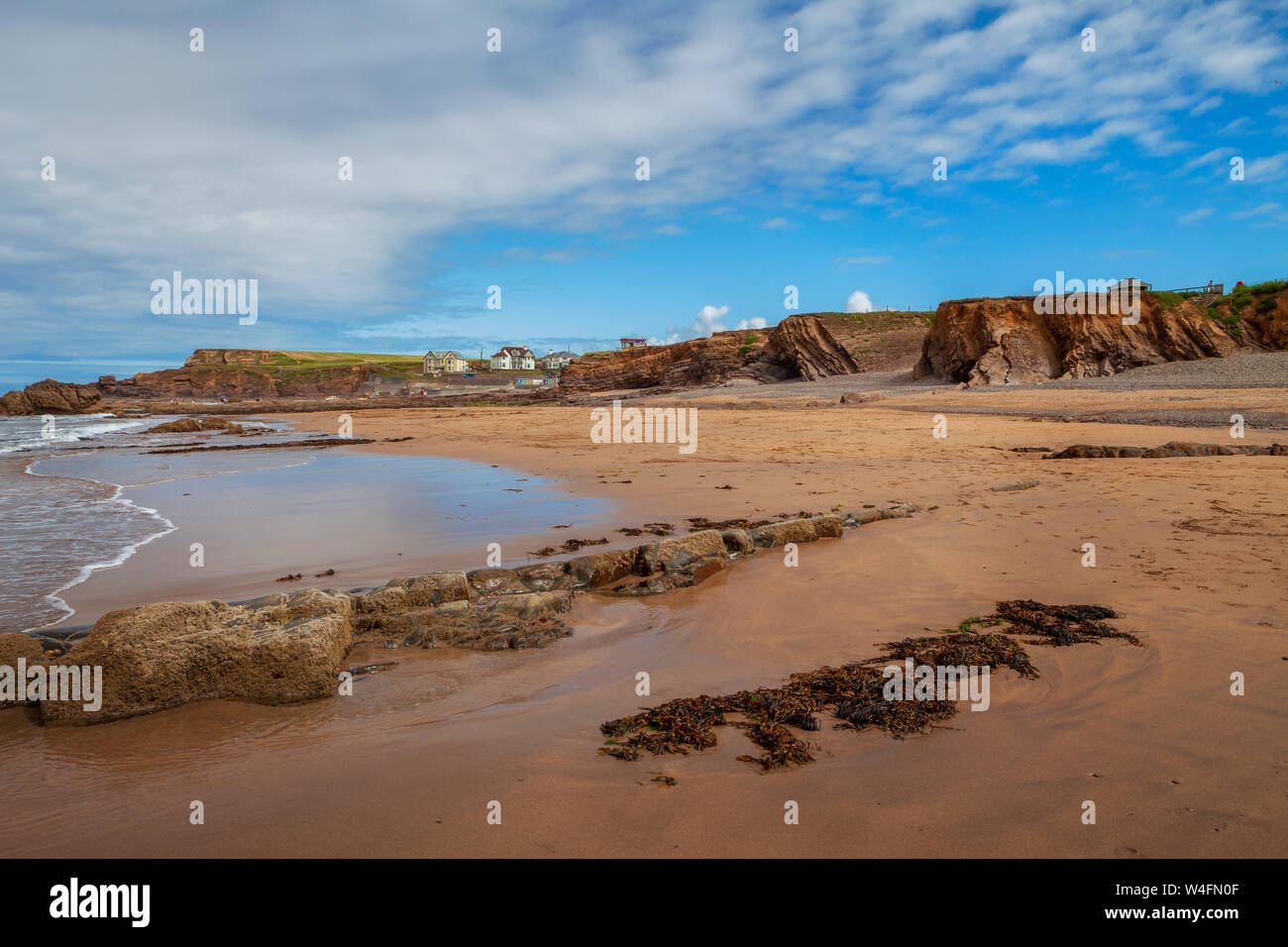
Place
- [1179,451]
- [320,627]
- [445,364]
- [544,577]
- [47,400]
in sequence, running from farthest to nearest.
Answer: [445,364]
[47,400]
[1179,451]
[544,577]
[320,627]

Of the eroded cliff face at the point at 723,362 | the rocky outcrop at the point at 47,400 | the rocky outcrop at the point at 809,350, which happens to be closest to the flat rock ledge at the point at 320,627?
the rocky outcrop at the point at 809,350

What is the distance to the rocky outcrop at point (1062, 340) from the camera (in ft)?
102

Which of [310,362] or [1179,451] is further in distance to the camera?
[310,362]

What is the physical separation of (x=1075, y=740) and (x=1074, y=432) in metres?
16.1

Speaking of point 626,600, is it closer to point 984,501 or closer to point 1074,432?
point 984,501

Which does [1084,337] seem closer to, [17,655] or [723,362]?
[723,362]

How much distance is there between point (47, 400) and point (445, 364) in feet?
228

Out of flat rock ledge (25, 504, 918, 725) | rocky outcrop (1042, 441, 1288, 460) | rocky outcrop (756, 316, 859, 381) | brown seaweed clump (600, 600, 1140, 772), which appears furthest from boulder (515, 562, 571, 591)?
rocky outcrop (756, 316, 859, 381)

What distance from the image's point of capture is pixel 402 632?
5.10 m

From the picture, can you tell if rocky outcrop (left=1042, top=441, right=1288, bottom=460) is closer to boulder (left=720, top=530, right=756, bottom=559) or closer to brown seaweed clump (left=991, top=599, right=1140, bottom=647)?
boulder (left=720, top=530, right=756, bottom=559)

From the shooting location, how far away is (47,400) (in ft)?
189

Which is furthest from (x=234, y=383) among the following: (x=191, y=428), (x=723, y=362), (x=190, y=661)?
(x=190, y=661)

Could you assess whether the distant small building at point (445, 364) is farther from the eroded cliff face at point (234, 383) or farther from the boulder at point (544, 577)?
the boulder at point (544, 577)

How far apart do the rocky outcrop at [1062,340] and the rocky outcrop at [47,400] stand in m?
70.8
